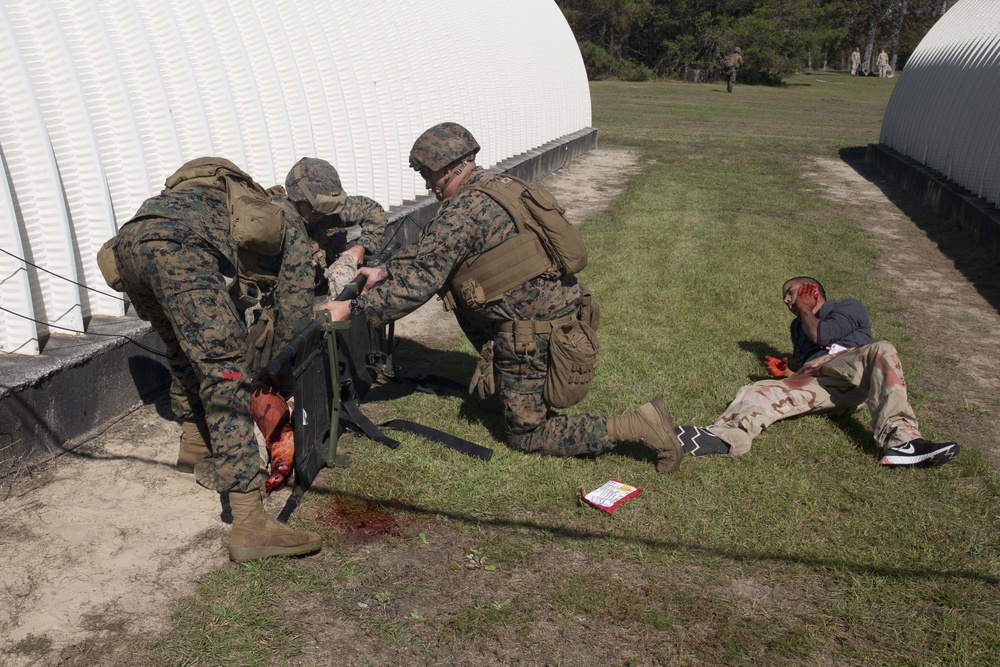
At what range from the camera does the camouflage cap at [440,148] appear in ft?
16.6

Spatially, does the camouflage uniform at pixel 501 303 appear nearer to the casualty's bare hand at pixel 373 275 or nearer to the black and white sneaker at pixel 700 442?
the casualty's bare hand at pixel 373 275

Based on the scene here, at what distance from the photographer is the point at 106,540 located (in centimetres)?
442

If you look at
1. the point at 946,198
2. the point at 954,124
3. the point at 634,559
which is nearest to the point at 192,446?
the point at 634,559

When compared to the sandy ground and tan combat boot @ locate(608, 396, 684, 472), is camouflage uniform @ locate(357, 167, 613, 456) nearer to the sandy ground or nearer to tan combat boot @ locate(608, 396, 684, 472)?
tan combat boot @ locate(608, 396, 684, 472)

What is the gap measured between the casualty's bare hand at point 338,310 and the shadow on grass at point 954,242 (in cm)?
765

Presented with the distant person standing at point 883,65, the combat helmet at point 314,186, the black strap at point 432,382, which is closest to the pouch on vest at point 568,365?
the black strap at point 432,382

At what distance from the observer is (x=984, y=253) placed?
37.5 ft

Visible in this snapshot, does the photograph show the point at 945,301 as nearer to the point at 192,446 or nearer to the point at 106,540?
the point at 192,446

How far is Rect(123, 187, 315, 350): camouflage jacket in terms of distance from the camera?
13.8ft

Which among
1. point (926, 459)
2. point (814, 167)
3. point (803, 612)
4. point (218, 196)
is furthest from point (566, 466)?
point (814, 167)

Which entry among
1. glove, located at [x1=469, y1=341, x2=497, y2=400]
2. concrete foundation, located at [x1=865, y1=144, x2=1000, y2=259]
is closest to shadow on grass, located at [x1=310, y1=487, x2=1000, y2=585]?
glove, located at [x1=469, y1=341, x2=497, y2=400]

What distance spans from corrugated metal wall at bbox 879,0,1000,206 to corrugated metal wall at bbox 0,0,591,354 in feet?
25.9

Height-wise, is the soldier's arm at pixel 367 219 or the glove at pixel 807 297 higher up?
the soldier's arm at pixel 367 219

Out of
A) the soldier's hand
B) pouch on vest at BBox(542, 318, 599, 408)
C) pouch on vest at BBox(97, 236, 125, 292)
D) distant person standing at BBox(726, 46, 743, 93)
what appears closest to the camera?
pouch on vest at BBox(97, 236, 125, 292)
